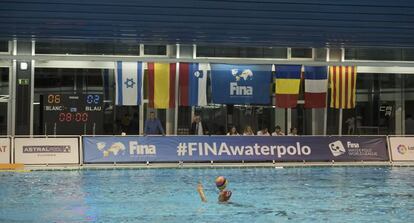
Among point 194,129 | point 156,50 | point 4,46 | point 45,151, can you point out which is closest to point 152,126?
point 194,129

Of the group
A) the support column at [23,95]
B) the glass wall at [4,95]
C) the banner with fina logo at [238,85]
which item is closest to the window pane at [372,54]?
the banner with fina logo at [238,85]

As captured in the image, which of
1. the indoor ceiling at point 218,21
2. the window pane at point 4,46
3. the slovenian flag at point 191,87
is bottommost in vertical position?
the slovenian flag at point 191,87

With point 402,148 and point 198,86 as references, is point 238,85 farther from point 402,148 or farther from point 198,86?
point 402,148

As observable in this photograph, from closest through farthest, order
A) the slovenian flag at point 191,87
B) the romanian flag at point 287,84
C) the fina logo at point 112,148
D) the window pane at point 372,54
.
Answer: the fina logo at point 112,148 < the slovenian flag at point 191,87 < the romanian flag at point 287,84 < the window pane at point 372,54

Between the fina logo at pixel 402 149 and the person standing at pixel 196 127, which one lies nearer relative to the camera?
the fina logo at pixel 402 149

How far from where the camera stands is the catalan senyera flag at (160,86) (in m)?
22.6

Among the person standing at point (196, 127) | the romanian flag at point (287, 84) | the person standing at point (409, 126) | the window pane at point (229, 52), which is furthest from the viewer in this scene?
the person standing at point (409, 126)

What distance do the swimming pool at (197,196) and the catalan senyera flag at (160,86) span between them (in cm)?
491

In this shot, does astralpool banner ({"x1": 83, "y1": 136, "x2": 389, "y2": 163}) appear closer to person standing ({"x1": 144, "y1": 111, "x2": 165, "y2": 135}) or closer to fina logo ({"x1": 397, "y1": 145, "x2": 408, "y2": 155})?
fina logo ({"x1": 397, "y1": 145, "x2": 408, "y2": 155})

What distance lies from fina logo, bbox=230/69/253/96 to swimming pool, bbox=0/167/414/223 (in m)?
5.60

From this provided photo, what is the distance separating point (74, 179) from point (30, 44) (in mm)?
9253

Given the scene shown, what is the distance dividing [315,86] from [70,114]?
10089 millimetres

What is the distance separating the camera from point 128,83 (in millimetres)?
22391

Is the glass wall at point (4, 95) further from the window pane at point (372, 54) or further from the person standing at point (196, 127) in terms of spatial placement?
the window pane at point (372, 54)
